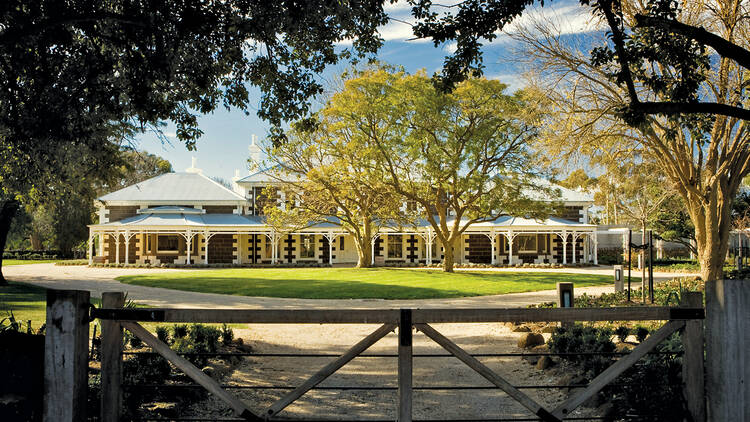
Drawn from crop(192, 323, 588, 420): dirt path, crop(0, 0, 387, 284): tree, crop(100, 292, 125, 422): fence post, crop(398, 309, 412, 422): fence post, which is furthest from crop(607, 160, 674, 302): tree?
crop(100, 292, 125, 422): fence post

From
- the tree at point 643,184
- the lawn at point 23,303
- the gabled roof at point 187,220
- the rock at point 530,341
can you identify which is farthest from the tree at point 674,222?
the lawn at point 23,303

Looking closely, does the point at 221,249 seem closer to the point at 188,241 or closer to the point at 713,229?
the point at 188,241

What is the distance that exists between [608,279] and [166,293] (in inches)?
722

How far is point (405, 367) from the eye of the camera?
366cm

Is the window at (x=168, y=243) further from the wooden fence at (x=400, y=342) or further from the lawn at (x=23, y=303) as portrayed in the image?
the wooden fence at (x=400, y=342)

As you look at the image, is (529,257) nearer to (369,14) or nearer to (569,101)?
(569,101)

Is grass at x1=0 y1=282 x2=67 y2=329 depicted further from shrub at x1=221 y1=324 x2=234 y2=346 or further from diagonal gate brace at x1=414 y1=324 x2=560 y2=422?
diagonal gate brace at x1=414 y1=324 x2=560 y2=422

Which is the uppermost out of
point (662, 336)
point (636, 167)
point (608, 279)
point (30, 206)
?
point (636, 167)

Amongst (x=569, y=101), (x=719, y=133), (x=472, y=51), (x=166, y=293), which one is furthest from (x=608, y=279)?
(x=472, y=51)

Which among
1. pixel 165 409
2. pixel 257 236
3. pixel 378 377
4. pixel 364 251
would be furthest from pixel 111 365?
pixel 257 236

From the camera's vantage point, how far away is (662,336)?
12.2 feet

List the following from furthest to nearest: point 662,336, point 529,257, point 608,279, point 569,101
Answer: point 529,257
point 608,279
point 569,101
point 662,336

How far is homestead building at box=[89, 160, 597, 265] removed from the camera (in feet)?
118

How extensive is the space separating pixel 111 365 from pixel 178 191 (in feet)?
128
